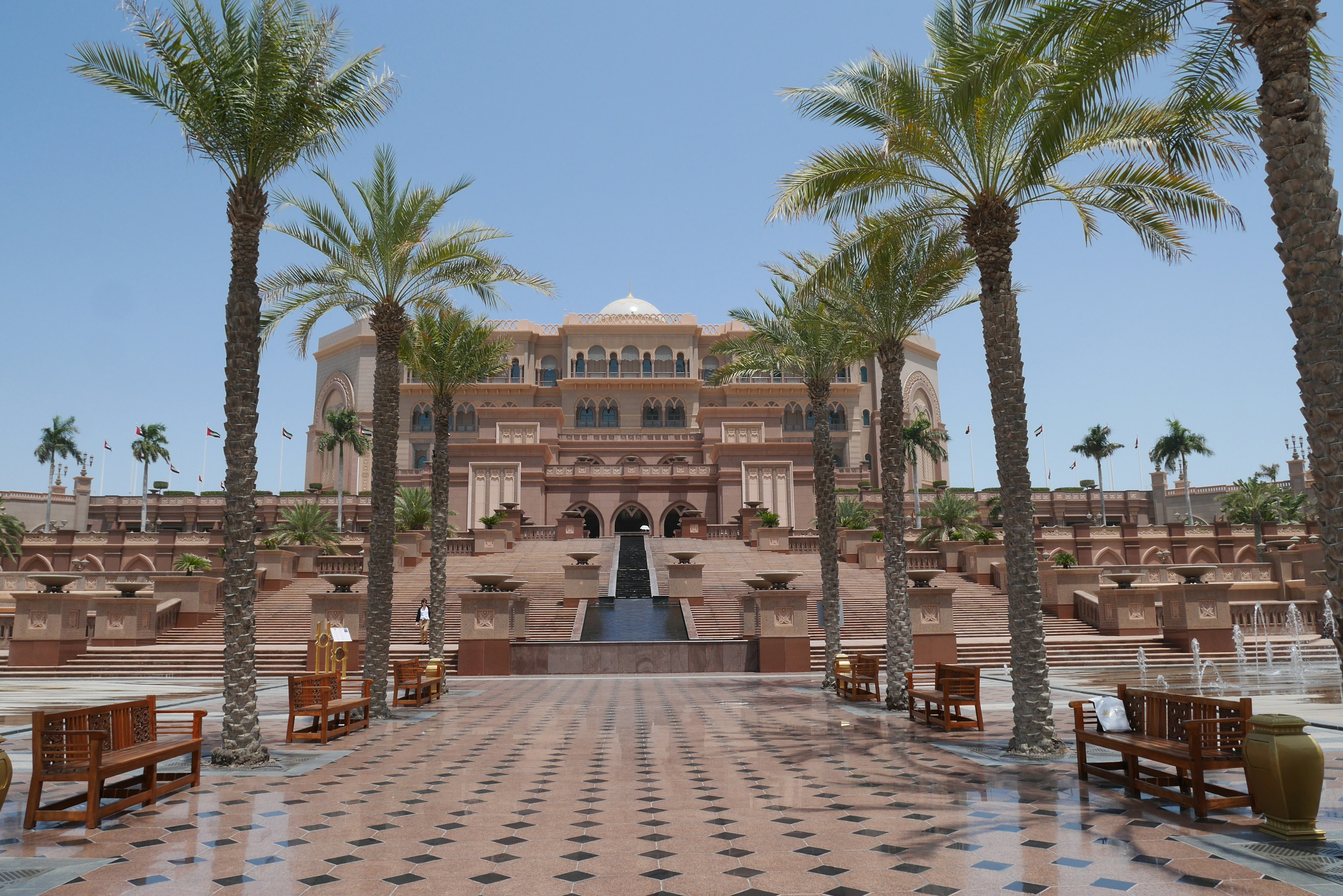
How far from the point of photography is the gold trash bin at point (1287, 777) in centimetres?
664

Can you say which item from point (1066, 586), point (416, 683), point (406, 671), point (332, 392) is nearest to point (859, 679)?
point (416, 683)

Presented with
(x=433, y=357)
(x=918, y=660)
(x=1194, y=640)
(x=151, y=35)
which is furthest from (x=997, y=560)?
(x=151, y=35)

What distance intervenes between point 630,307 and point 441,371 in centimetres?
5566

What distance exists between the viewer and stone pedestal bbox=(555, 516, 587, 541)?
146ft

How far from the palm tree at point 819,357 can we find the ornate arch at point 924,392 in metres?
51.2

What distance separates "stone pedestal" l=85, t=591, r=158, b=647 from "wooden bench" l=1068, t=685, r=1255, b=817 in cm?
2366

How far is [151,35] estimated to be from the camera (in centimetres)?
1059

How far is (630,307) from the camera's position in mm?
76500

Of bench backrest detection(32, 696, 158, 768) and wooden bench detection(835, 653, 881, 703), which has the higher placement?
bench backrest detection(32, 696, 158, 768)

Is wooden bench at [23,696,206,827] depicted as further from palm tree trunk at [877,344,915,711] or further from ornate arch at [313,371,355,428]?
ornate arch at [313,371,355,428]

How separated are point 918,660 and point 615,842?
1699 centimetres

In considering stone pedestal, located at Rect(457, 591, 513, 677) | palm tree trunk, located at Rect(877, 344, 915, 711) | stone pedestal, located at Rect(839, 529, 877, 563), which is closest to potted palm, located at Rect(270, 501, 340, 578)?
stone pedestal, located at Rect(457, 591, 513, 677)

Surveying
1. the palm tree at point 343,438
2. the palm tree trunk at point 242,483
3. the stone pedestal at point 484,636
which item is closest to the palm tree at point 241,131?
the palm tree trunk at point 242,483

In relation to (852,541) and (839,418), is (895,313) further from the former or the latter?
(839,418)
